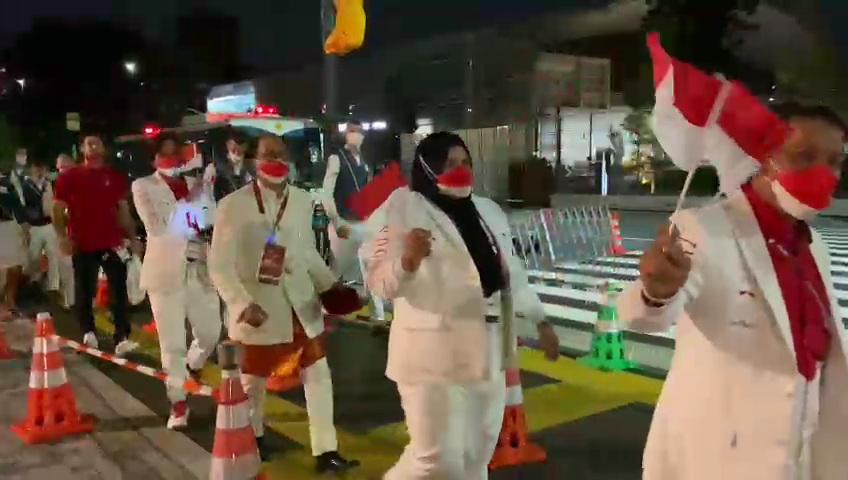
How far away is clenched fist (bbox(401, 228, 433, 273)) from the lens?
3.40 m

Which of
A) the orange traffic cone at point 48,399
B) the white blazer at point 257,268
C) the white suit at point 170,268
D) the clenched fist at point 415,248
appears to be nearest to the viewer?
the clenched fist at point 415,248

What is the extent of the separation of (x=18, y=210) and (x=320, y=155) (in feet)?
17.4

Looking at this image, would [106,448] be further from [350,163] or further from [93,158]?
[350,163]

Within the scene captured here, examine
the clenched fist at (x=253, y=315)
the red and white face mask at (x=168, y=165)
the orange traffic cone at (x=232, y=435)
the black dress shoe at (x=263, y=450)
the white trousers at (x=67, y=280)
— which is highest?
the red and white face mask at (x=168, y=165)

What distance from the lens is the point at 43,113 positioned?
109 ft

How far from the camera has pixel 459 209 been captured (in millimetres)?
3727

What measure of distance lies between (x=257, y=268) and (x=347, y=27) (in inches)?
169

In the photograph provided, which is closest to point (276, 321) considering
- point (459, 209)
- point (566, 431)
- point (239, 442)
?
point (239, 442)

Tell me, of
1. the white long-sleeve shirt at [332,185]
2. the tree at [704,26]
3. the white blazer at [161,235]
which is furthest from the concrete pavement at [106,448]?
the tree at [704,26]

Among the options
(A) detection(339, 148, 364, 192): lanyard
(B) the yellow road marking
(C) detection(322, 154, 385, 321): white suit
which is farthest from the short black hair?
(A) detection(339, 148, 364, 192): lanyard

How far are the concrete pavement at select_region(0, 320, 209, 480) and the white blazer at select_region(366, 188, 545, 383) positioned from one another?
6.95 ft

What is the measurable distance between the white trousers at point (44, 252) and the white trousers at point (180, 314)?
5.48 m

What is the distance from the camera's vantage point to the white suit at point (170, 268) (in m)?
6.12

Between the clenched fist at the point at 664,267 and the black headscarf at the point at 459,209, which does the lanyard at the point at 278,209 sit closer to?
the black headscarf at the point at 459,209
